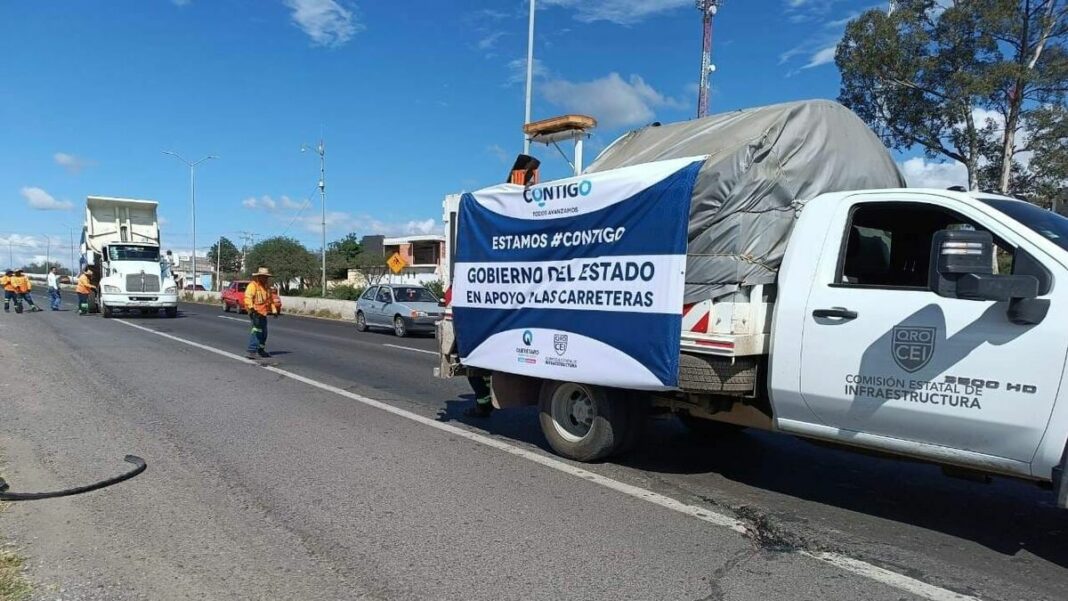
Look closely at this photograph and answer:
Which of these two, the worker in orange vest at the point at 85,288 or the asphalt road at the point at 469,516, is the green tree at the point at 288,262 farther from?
the asphalt road at the point at 469,516

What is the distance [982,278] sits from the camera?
3.74m

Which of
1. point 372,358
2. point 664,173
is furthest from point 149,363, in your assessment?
point 664,173

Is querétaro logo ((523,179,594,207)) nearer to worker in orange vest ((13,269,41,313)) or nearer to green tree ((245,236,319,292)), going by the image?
worker in orange vest ((13,269,41,313))

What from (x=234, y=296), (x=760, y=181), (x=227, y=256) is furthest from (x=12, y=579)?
(x=227, y=256)

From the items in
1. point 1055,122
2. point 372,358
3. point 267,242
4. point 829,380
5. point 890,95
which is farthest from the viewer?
point 267,242

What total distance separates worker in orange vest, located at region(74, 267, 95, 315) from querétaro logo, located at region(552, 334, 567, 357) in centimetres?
2677

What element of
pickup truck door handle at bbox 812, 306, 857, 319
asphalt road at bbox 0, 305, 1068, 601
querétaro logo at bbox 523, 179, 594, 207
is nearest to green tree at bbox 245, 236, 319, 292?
asphalt road at bbox 0, 305, 1068, 601

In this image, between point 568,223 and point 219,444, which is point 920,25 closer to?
point 568,223

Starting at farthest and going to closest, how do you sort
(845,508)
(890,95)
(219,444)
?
(890,95), (219,444), (845,508)

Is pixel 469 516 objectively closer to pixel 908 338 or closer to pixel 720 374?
pixel 720 374

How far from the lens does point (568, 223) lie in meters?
5.79

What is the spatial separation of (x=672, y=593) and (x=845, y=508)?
6.39 feet

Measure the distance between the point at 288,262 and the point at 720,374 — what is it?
62.1 meters

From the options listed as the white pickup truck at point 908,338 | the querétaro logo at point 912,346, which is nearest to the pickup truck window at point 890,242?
the white pickup truck at point 908,338
